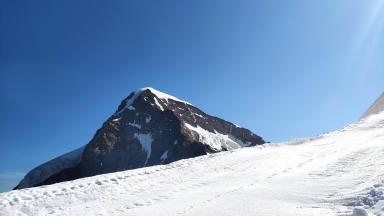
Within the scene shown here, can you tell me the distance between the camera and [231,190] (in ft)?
56.1

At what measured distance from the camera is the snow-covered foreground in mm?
13867

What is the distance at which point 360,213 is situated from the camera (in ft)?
36.7

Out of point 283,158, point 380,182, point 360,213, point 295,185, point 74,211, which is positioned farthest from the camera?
point 283,158

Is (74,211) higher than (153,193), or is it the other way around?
(153,193)

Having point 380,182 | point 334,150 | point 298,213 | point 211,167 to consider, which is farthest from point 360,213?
point 334,150

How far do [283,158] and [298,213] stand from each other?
1348 cm

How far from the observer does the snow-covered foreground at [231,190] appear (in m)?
13.9

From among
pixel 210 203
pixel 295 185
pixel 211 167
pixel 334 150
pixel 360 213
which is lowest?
pixel 360 213

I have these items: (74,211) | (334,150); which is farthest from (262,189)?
(334,150)

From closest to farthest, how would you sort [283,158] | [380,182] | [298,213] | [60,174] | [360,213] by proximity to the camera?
[360,213]
[298,213]
[380,182]
[283,158]
[60,174]

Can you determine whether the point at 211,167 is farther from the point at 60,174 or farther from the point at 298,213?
the point at 60,174

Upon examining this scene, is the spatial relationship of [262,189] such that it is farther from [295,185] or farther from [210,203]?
[210,203]

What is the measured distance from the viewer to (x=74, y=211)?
16.0m

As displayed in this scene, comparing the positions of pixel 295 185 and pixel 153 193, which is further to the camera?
pixel 153 193
